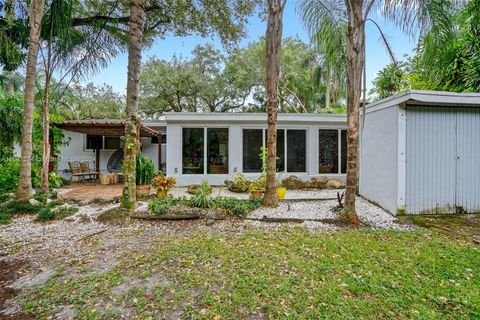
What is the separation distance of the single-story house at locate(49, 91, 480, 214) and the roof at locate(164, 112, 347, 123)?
0.04 meters

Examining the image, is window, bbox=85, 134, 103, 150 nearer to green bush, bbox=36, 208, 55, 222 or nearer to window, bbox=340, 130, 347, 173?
green bush, bbox=36, 208, 55, 222

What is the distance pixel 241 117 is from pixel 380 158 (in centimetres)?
476

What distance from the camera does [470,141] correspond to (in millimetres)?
5633

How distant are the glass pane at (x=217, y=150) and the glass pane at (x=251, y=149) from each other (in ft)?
2.46

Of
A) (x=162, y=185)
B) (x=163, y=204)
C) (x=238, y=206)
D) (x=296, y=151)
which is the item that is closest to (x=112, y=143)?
(x=162, y=185)

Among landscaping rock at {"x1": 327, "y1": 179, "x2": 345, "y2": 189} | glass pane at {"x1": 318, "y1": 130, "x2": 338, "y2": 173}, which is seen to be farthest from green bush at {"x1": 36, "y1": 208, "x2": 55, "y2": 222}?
glass pane at {"x1": 318, "y1": 130, "x2": 338, "y2": 173}

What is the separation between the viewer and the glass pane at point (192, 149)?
920cm

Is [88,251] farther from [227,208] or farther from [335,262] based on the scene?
[335,262]

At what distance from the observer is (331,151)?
9.77 metres

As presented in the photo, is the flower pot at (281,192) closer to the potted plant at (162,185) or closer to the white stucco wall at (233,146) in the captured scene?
the white stucco wall at (233,146)

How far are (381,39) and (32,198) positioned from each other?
9101 mm

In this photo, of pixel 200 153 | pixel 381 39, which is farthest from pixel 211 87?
pixel 381 39

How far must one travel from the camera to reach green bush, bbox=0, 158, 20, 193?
7094 millimetres

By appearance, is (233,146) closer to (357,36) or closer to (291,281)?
(357,36)
